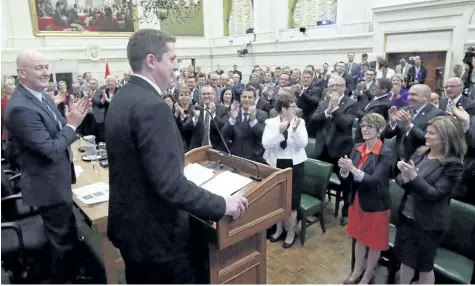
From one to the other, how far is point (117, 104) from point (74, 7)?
1304cm

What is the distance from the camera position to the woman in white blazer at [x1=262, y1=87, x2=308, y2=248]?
118 inches

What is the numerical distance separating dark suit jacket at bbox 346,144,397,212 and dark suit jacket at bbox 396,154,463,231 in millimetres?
277

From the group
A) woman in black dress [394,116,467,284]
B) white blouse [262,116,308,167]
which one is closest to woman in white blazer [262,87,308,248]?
white blouse [262,116,308,167]

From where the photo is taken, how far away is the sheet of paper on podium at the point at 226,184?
1.55m

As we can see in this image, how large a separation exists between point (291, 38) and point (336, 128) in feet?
29.3

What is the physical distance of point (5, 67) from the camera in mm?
10406

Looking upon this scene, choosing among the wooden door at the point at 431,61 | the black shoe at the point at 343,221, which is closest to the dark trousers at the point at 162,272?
the black shoe at the point at 343,221

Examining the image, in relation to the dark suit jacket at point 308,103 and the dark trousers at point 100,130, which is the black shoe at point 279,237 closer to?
the dark suit jacket at point 308,103

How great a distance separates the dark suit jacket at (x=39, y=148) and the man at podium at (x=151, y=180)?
2.81 ft

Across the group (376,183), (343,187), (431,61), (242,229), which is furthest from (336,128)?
(431,61)

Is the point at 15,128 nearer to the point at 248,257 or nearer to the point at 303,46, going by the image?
the point at 248,257

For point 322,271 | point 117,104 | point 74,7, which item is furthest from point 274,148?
point 74,7

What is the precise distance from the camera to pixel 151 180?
1297 millimetres

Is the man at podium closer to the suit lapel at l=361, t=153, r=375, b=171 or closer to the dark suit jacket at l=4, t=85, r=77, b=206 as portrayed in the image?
the dark suit jacket at l=4, t=85, r=77, b=206
